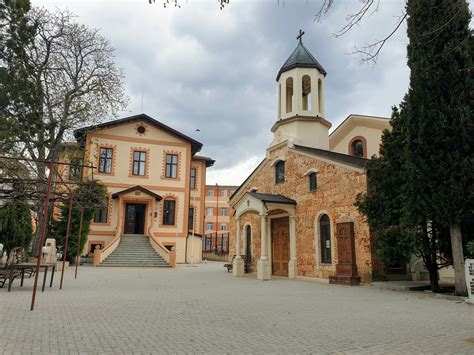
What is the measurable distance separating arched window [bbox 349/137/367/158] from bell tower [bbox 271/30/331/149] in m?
3.12

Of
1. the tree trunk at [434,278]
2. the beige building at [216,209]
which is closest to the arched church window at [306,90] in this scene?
the tree trunk at [434,278]

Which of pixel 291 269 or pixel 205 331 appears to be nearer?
pixel 205 331

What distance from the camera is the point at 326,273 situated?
13719 millimetres

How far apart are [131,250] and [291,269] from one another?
11.8m

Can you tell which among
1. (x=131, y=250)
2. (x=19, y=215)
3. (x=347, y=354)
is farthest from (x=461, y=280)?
(x=19, y=215)

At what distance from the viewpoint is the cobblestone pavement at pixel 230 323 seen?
178 inches

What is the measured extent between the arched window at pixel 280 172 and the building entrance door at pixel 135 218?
41.3ft

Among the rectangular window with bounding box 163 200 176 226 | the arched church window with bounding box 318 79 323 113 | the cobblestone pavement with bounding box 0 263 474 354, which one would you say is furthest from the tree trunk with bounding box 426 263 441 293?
the rectangular window with bounding box 163 200 176 226

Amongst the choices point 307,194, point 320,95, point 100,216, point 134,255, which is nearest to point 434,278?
point 307,194

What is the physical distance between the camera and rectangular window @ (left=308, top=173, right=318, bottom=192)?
48.8ft

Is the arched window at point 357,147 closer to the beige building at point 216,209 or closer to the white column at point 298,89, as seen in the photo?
the white column at point 298,89

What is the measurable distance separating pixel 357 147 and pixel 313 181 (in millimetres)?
7065

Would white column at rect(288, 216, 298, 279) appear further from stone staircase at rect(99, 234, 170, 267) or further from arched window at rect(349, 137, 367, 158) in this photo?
stone staircase at rect(99, 234, 170, 267)

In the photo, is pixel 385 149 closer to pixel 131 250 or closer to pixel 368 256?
pixel 368 256
